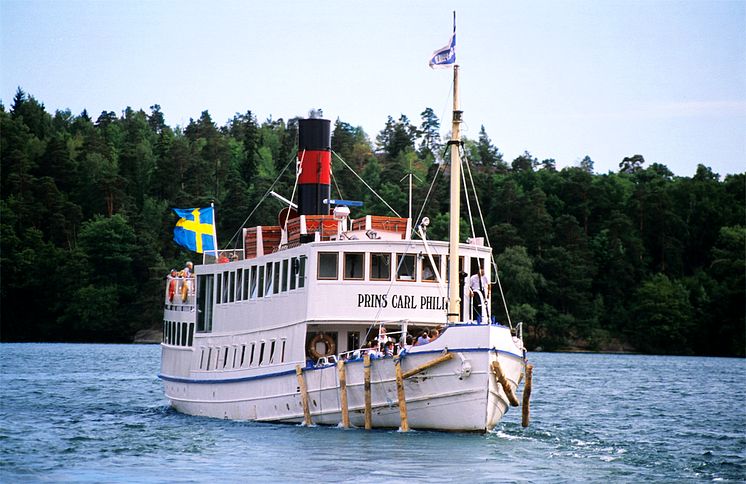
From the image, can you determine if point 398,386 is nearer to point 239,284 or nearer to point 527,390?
point 527,390

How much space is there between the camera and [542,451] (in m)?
33.9

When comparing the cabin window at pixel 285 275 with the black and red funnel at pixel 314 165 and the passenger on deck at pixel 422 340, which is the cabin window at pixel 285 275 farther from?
the passenger on deck at pixel 422 340

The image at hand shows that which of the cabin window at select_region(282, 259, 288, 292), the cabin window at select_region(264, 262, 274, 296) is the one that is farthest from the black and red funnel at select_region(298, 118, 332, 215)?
the cabin window at select_region(282, 259, 288, 292)

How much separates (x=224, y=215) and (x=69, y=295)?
18.8m

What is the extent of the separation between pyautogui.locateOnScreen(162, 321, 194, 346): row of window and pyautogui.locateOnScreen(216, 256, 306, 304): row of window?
106 inches

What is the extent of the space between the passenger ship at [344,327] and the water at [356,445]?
94cm

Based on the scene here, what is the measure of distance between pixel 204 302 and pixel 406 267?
10.5 metres

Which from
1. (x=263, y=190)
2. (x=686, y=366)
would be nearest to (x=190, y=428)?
(x=686, y=366)

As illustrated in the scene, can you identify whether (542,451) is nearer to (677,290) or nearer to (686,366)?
(686,366)

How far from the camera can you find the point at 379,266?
3734 centimetres

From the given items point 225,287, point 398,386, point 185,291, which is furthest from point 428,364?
point 185,291

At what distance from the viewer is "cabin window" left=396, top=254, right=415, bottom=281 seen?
37000 mm

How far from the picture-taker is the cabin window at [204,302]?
1768 inches

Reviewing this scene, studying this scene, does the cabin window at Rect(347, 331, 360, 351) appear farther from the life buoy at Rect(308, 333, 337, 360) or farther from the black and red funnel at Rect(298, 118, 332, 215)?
the black and red funnel at Rect(298, 118, 332, 215)
